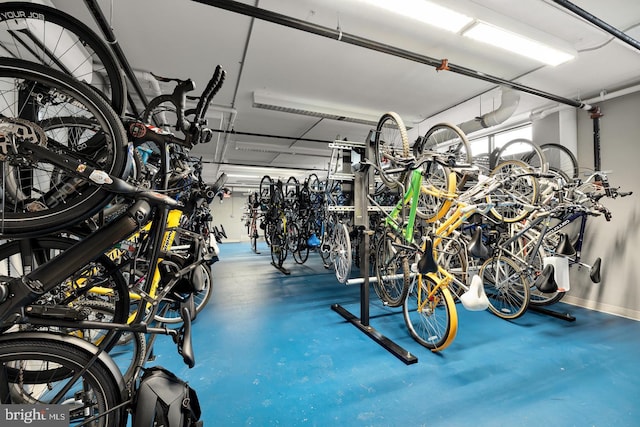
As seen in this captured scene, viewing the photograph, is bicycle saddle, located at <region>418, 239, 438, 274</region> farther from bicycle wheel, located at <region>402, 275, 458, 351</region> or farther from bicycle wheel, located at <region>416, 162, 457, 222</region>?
bicycle wheel, located at <region>416, 162, 457, 222</region>

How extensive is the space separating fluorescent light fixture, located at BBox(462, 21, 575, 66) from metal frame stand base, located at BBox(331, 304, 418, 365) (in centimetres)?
278

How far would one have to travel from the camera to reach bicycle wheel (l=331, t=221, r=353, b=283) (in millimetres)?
3199


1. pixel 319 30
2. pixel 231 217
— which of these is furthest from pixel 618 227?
pixel 231 217

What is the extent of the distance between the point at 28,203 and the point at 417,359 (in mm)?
2709

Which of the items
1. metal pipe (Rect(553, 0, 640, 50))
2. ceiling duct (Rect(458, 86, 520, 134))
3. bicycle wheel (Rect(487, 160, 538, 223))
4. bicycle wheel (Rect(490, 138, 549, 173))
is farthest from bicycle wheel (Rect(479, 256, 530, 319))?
metal pipe (Rect(553, 0, 640, 50))

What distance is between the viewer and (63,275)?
97 cm

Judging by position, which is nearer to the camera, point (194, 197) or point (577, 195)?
point (194, 197)

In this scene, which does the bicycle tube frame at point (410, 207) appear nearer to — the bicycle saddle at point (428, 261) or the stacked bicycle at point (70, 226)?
the bicycle saddle at point (428, 261)

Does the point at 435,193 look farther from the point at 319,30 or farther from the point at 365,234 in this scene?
the point at 319,30

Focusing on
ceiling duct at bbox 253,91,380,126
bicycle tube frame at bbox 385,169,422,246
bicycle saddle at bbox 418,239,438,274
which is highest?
ceiling duct at bbox 253,91,380,126

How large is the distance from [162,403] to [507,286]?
3822mm

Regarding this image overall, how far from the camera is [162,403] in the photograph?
3.30 feet

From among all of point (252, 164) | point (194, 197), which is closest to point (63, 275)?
point (194, 197)

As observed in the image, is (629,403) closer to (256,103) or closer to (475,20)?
(475,20)
